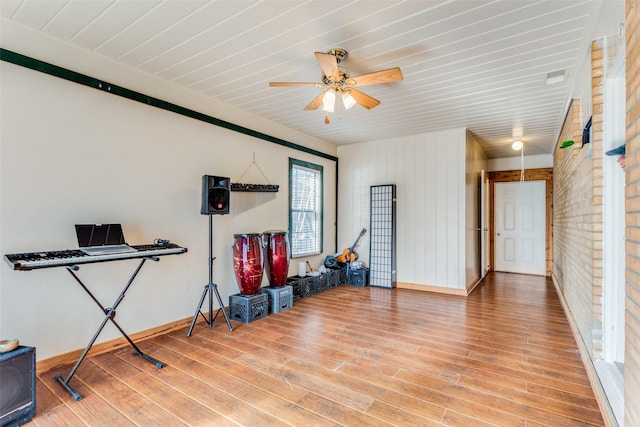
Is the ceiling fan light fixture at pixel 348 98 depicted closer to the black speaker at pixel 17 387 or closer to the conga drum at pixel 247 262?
the conga drum at pixel 247 262

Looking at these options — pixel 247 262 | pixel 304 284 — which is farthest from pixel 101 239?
pixel 304 284

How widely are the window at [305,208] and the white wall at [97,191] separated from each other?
122cm

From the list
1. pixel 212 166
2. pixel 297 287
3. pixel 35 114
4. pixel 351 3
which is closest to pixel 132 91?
pixel 35 114

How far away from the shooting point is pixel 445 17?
2205mm

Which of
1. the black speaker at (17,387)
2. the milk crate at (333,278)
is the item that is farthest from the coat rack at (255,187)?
the black speaker at (17,387)

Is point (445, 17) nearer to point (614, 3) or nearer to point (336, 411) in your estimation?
point (614, 3)

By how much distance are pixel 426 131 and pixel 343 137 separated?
1337 mm

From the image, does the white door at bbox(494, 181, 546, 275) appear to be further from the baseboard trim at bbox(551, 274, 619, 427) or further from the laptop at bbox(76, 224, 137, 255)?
the laptop at bbox(76, 224, 137, 255)

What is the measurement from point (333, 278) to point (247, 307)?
2118 mm

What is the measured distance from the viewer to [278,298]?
399 cm

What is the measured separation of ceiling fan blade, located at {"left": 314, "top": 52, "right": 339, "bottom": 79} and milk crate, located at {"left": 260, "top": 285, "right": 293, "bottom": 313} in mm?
2576

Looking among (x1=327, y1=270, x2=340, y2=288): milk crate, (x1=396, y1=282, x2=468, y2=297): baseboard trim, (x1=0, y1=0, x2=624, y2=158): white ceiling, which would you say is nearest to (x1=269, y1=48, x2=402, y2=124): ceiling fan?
(x1=0, y1=0, x2=624, y2=158): white ceiling

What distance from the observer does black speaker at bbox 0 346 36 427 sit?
1.78m

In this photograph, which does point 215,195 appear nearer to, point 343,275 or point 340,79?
point 340,79
